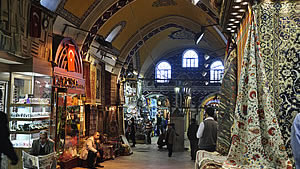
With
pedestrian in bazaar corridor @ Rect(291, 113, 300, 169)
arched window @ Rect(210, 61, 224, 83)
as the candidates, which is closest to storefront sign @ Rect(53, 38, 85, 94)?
pedestrian in bazaar corridor @ Rect(291, 113, 300, 169)

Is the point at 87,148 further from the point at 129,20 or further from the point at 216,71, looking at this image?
the point at 216,71

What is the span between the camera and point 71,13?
7.93 meters

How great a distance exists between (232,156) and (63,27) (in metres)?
6.26

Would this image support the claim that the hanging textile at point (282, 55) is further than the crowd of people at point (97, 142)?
Yes

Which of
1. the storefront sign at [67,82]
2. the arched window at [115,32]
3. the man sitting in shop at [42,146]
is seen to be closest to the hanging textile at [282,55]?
the man sitting in shop at [42,146]

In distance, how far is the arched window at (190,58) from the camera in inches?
836

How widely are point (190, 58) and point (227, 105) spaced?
57.8 ft

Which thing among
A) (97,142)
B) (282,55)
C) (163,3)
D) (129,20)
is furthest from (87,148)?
(282,55)

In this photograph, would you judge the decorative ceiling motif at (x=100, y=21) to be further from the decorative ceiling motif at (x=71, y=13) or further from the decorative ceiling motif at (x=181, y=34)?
the decorative ceiling motif at (x=181, y=34)

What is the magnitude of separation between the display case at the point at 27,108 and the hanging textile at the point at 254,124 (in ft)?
9.05

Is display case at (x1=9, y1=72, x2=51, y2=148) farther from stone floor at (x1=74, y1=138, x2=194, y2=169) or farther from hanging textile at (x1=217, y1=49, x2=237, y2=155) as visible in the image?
stone floor at (x1=74, y1=138, x2=194, y2=169)

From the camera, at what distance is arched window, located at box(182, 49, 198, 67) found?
21234 mm

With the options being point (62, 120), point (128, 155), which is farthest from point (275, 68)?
point (128, 155)

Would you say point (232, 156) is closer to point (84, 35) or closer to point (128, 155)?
point (84, 35)
